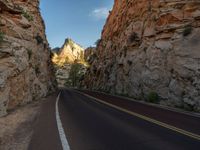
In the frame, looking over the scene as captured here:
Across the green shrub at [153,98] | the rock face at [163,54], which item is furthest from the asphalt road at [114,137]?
the green shrub at [153,98]

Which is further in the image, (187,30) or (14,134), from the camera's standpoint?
(187,30)

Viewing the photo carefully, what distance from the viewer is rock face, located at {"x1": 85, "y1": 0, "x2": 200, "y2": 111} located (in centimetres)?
2075

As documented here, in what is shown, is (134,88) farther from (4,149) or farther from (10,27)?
(4,149)

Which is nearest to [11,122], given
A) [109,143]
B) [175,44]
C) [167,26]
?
[109,143]

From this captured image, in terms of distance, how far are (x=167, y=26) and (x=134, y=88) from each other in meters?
8.60

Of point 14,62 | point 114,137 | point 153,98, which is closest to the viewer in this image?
point 114,137

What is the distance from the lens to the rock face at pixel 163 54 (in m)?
20.8

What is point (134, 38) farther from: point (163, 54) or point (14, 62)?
point (14, 62)

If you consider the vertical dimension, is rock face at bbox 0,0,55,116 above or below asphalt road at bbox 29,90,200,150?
above

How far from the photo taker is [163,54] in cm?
2566

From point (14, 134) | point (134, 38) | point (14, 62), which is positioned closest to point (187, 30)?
point (134, 38)

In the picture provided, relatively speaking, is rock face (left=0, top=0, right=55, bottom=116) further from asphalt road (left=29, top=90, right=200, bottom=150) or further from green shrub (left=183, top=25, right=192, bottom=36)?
green shrub (left=183, top=25, right=192, bottom=36)

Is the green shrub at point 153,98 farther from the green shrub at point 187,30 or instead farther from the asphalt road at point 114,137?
the asphalt road at point 114,137

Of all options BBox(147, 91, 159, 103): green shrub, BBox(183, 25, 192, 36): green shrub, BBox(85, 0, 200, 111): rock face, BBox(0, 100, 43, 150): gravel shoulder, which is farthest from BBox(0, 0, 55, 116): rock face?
BBox(183, 25, 192, 36): green shrub
